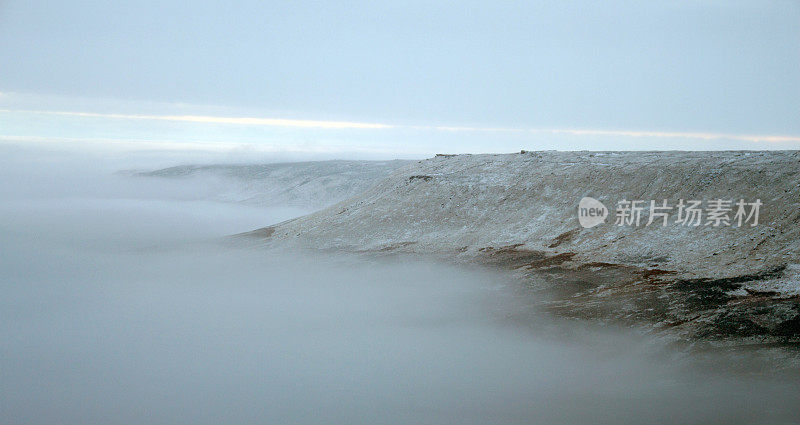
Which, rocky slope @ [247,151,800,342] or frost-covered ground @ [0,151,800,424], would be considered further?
rocky slope @ [247,151,800,342]

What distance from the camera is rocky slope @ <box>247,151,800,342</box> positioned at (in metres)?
23.7

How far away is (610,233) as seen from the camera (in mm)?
34219

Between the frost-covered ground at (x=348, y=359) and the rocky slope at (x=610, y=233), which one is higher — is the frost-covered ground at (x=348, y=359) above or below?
below

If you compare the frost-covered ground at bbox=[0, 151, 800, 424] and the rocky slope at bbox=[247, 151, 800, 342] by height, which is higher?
the rocky slope at bbox=[247, 151, 800, 342]

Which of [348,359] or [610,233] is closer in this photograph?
[348,359]

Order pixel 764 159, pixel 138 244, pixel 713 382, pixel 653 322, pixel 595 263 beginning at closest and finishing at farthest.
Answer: pixel 713 382 < pixel 653 322 < pixel 595 263 < pixel 764 159 < pixel 138 244

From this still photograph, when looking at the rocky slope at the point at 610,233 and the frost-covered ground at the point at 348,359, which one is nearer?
the frost-covered ground at the point at 348,359

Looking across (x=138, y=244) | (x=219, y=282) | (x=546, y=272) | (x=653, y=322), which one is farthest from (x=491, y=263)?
(x=138, y=244)

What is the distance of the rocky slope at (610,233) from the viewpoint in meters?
23.7

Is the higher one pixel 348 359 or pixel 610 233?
pixel 610 233

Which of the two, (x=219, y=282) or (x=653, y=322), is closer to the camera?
(x=653, y=322)

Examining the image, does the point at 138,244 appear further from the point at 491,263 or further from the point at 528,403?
the point at 528,403

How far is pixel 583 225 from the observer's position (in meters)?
36.3

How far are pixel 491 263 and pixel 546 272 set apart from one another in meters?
4.43
